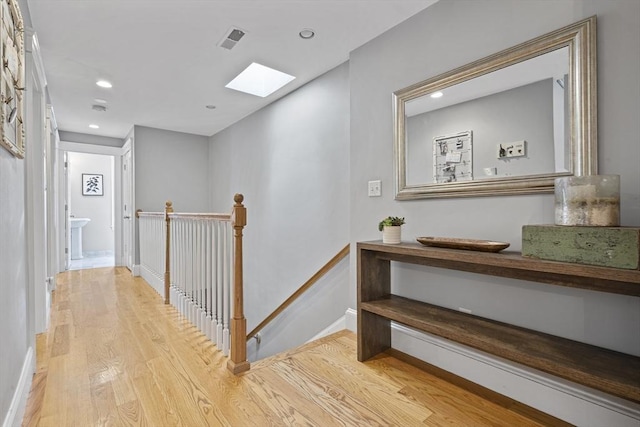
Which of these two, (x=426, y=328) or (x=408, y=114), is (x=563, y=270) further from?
(x=408, y=114)

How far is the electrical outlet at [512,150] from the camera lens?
1608 mm

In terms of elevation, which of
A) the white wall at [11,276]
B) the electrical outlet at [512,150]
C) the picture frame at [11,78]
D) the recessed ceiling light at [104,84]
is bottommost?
the white wall at [11,276]

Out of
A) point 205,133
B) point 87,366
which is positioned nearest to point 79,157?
point 205,133

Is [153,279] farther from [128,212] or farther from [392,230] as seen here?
[392,230]

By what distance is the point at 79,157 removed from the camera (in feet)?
23.1

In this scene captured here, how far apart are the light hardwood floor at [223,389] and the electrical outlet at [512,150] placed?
1.26 metres

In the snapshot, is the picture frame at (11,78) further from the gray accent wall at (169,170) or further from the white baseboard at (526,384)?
the gray accent wall at (169,170)

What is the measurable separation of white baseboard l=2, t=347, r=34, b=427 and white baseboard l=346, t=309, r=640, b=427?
200 cm

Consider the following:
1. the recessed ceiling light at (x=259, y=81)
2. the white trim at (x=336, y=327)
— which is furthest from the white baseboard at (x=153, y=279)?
the recessed ceiling light at (x=259, y=81)

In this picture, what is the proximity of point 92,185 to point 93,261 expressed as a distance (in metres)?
2.09

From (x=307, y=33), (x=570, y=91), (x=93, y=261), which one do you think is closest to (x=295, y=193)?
(x=307, y=33)

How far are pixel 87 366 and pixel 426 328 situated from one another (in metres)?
2.07

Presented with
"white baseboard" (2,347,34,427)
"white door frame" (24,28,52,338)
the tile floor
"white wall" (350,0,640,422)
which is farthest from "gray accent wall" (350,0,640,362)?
the tile floor

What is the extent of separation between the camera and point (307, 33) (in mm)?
2344
